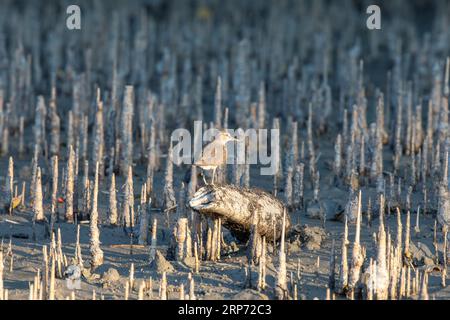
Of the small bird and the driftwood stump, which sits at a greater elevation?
the small bird

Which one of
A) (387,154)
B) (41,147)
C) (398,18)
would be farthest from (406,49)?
(41,147)

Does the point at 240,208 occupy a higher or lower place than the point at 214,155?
lower

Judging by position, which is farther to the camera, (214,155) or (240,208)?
(214,155)

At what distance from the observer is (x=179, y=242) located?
42.0ft

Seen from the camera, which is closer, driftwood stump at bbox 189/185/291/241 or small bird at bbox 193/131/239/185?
driftwood stump at bbox 189/185/291/241

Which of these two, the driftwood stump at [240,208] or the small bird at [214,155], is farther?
the small bird at [214,155]

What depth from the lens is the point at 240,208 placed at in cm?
1300

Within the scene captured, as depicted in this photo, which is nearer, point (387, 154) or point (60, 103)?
point (387, 154)

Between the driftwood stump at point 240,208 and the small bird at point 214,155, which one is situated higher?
the small bird at point 214,155

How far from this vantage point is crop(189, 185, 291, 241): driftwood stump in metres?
12.7

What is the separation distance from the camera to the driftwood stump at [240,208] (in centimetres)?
1274

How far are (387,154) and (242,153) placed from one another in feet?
9.31
